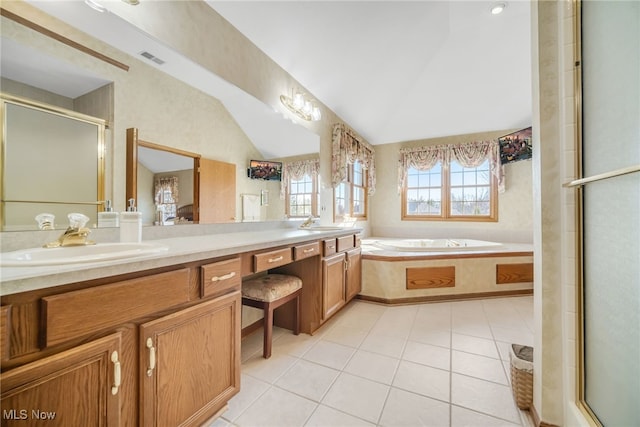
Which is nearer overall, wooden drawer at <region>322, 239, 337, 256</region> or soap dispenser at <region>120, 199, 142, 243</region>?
soap dispenser at <region>120, 199, 142, 243</region>

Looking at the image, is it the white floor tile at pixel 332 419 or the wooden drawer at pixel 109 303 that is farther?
the white floor tile at pixel 332 419

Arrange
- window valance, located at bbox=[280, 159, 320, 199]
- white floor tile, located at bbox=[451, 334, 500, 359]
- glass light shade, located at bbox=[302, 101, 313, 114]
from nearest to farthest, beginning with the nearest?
white floor tile, located at bbox=[451, 334, 500, 359]
window valance, located at bbox=[280, 159, 320, 199]
glass light shade, located at bbox=[302, 101, 313, 114]

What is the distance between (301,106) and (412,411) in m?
2.55

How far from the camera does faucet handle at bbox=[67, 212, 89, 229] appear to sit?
1.07 metres

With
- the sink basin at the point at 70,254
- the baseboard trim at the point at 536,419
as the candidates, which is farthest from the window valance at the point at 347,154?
the baseboard trim at the point at 536,419

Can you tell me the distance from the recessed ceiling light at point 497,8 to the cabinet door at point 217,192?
2.65 metres

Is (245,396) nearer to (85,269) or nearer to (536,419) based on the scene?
(85,269)

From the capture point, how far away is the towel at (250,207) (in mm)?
2039

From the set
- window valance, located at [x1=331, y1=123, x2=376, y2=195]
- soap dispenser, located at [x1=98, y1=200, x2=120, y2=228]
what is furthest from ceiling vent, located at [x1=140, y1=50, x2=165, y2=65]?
window valance, located at [x1=331, y1=123, x2=376, y2=195]

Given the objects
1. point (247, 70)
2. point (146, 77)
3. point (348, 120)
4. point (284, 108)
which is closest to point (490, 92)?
point (348, 120)

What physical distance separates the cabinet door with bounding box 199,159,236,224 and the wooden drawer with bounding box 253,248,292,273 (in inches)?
21.8

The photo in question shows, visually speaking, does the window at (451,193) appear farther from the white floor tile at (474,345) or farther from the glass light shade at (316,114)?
the white floor tile at (474,345)

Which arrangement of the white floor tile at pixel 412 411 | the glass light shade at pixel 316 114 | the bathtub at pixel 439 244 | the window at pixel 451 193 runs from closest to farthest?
1. the white floor tile at pixel 412 411
2. the glass light shade at pixel 316 114
3. the bathtub at pixel 439 244
4. the window at pixel 451 193

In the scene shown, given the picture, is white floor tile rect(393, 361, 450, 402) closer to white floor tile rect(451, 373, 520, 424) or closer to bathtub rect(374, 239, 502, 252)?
white floor tile rect(451, 373, 520, 424)
